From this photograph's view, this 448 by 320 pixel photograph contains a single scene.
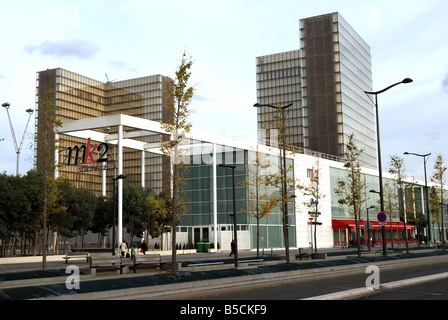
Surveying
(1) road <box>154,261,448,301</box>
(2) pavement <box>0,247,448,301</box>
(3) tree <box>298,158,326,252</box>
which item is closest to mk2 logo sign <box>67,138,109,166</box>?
(3) tree <box>298,158,326,252</box>

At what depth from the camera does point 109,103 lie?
161875 millimetres

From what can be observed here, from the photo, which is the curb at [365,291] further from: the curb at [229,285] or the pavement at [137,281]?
the pavement at [137,281]

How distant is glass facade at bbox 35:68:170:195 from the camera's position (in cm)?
14675

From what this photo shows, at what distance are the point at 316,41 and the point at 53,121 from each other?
10459 cm

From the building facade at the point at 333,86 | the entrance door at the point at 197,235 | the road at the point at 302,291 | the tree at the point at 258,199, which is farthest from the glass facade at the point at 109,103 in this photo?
the road at the point at 302,291

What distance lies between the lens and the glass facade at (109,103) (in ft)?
481

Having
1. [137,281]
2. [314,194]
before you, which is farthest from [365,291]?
[314,194]

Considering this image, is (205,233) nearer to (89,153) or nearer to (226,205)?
(226,205)

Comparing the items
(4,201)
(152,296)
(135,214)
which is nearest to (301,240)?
(135,214)

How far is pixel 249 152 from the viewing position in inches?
2596

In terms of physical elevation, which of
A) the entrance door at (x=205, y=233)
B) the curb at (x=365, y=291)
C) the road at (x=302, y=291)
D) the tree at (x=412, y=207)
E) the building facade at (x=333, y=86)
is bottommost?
the road at (x=302, y=291)

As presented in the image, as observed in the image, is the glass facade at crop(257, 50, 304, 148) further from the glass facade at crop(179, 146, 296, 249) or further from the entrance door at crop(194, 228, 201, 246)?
the entrance door at crop(194, 228, 201, 246)

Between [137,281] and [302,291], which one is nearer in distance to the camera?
[302,291]
